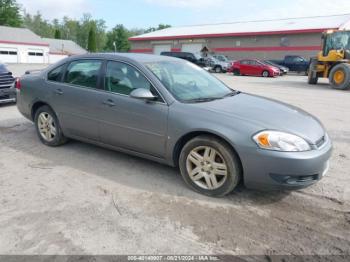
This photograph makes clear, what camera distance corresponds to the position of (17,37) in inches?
1984

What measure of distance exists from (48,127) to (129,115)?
6.08 feet

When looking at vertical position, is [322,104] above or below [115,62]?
below

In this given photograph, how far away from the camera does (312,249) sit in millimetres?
2736

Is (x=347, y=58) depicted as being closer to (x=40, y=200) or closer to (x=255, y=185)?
(x=255, y=185)

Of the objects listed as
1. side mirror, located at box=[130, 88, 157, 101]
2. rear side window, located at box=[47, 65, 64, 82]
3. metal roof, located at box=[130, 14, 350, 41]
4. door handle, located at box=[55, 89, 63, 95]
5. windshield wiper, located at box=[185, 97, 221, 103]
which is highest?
metal roof, located at box=[130, 14, 350, 41]

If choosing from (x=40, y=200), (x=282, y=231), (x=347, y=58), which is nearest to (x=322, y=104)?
(x=347, y=58)

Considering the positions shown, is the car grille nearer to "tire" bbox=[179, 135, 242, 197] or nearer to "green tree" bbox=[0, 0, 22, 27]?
A: "tire" bbox=[179, 135, 242, 197]

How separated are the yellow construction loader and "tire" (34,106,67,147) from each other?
14.4 meters

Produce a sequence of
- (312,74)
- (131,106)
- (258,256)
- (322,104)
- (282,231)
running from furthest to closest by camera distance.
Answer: (312,74) → (322,104) → (131,106) → (282,231) → (258,256)

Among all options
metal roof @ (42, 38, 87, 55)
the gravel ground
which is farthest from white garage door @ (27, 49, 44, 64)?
the gravel ground

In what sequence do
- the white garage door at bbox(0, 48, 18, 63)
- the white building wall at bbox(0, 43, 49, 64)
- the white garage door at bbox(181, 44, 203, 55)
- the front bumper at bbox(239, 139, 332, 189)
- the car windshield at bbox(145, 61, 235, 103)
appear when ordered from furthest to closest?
the white building wall at bbox(0, 43, 49, 64) → the white garage door at bbox(0, 48, 18, 63) → the white garage door at bbox(181, 44, 203, 55) → the car windshield at bbox(145, 61, 235, 103) → the front bumper at bbox(239, 139, 332, 189)

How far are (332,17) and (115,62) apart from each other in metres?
38.3

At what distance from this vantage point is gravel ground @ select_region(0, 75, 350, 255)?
276cm

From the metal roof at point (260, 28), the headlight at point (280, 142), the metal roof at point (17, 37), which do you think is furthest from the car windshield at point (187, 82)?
the metal roof at point (17, 37)
